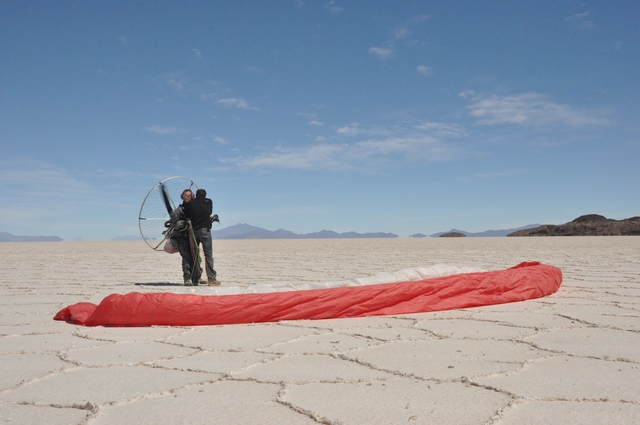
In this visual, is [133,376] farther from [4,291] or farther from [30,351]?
[4,291]

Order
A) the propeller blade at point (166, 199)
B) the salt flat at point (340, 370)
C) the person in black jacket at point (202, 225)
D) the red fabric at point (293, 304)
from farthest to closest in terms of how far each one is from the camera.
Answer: the propeller blade at point (166, 199) → the person in black jacket at point (202, 225) → the red fabric at point (293, 304) → the salt flat at point (340, 370)

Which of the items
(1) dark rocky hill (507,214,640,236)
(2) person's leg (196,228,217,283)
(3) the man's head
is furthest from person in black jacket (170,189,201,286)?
(1) dark rocky hill (507,214,640,236)

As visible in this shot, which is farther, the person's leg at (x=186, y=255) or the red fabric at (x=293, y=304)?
the person's leg at (x=186, y=255)

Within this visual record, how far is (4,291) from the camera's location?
17.4ft

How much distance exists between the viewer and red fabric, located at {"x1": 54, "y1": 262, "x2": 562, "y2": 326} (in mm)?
3230

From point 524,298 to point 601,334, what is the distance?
3.93ft

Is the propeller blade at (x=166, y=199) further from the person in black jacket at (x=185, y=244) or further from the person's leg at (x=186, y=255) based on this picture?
the person's leg at (x=186, y=255)

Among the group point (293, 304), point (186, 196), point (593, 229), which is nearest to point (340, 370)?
point (293, 304)

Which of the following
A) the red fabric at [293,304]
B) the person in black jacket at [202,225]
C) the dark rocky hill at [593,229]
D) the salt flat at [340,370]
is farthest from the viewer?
the dark rocky hill at [593,229]

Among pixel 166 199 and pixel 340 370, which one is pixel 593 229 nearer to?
pixel 166 199

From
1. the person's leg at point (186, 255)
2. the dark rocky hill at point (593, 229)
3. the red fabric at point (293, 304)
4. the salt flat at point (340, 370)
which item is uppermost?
the dark rocky hill at point (593, 229)

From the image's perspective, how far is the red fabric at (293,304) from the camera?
10.6 feet

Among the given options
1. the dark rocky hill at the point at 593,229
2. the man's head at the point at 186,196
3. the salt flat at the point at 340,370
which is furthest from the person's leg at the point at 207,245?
the dark rocky hill at the point at 593,229

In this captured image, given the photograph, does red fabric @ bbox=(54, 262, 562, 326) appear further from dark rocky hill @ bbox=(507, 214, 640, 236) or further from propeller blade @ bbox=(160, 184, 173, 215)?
dark rocky hill @ bbox=(507, 214, 640, 236)
